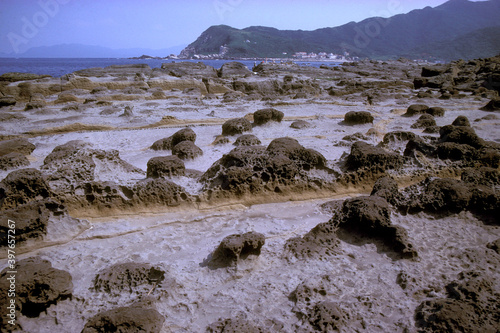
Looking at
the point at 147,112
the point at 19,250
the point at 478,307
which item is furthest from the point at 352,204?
the point at 147,112

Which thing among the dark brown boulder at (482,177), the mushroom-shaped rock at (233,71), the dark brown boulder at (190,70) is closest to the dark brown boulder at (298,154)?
the dark brown boulder at (482,177)

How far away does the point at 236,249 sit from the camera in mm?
3168

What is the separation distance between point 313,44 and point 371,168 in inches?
5032

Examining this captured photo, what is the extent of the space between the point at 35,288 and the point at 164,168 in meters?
2.70

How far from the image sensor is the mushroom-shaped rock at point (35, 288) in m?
2.54

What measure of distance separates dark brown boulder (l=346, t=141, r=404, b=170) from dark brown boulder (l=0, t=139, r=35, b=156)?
24.4 feet

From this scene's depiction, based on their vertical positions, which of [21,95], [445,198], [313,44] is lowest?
[445,198]

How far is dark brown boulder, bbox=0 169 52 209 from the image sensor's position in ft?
13.7

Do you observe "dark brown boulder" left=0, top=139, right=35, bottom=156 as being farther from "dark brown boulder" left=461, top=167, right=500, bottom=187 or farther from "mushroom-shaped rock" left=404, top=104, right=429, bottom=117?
"mushroom-shaped rock" left=404, top=104, right=429, bottom=117

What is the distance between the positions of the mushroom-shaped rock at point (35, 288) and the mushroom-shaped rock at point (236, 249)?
1.35m

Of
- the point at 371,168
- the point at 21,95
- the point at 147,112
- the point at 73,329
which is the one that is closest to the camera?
the point at 73,329

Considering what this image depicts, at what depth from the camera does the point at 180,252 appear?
361 centimetres

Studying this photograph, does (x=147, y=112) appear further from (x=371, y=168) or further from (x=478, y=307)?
(x=478, y=307)

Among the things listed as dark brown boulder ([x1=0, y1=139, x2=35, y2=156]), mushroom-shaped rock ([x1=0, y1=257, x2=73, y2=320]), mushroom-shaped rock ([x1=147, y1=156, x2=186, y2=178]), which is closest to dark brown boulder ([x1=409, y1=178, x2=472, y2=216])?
mushroom-shaped rock ([x1=147, y1=156, x2=186, y2=178])
